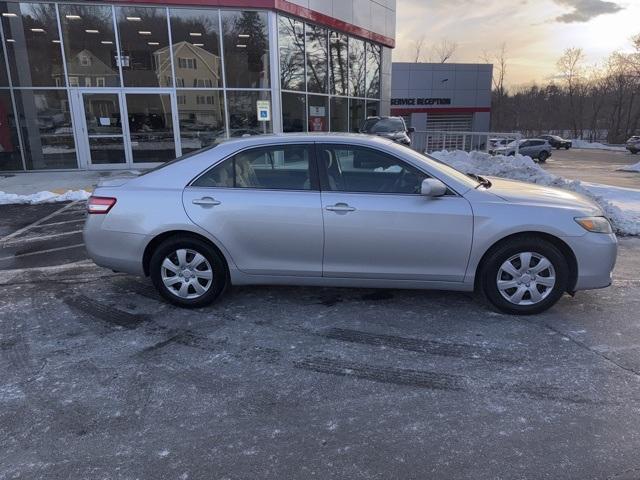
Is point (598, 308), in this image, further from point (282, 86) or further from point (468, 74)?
point (468, 74)

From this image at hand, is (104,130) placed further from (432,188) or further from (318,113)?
(432,188)

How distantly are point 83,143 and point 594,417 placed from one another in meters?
15.8

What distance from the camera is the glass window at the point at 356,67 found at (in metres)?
19.7

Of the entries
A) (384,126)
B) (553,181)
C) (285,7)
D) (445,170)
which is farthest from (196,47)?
(445,170)

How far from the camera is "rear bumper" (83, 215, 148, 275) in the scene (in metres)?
4.45

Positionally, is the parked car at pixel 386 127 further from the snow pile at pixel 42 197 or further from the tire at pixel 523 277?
the tire at pixel 523 277

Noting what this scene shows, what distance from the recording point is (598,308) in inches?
177

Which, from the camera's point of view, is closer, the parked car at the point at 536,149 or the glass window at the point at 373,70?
the glass window at the point at 373,70

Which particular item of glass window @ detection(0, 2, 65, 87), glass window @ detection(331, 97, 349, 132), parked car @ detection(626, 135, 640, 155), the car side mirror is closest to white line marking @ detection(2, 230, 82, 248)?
the car side mirror

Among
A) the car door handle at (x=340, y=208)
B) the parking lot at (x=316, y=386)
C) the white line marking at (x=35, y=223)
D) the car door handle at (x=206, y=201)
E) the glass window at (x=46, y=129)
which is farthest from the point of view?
the glass window at (x=46, y=129)

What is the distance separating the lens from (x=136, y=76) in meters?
15.0

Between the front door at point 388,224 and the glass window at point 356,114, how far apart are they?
16.7 m

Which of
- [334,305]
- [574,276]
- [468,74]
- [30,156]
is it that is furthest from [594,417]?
[468,74]

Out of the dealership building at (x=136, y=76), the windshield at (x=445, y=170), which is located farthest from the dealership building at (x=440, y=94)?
the windshield at (x=445, y=170)
